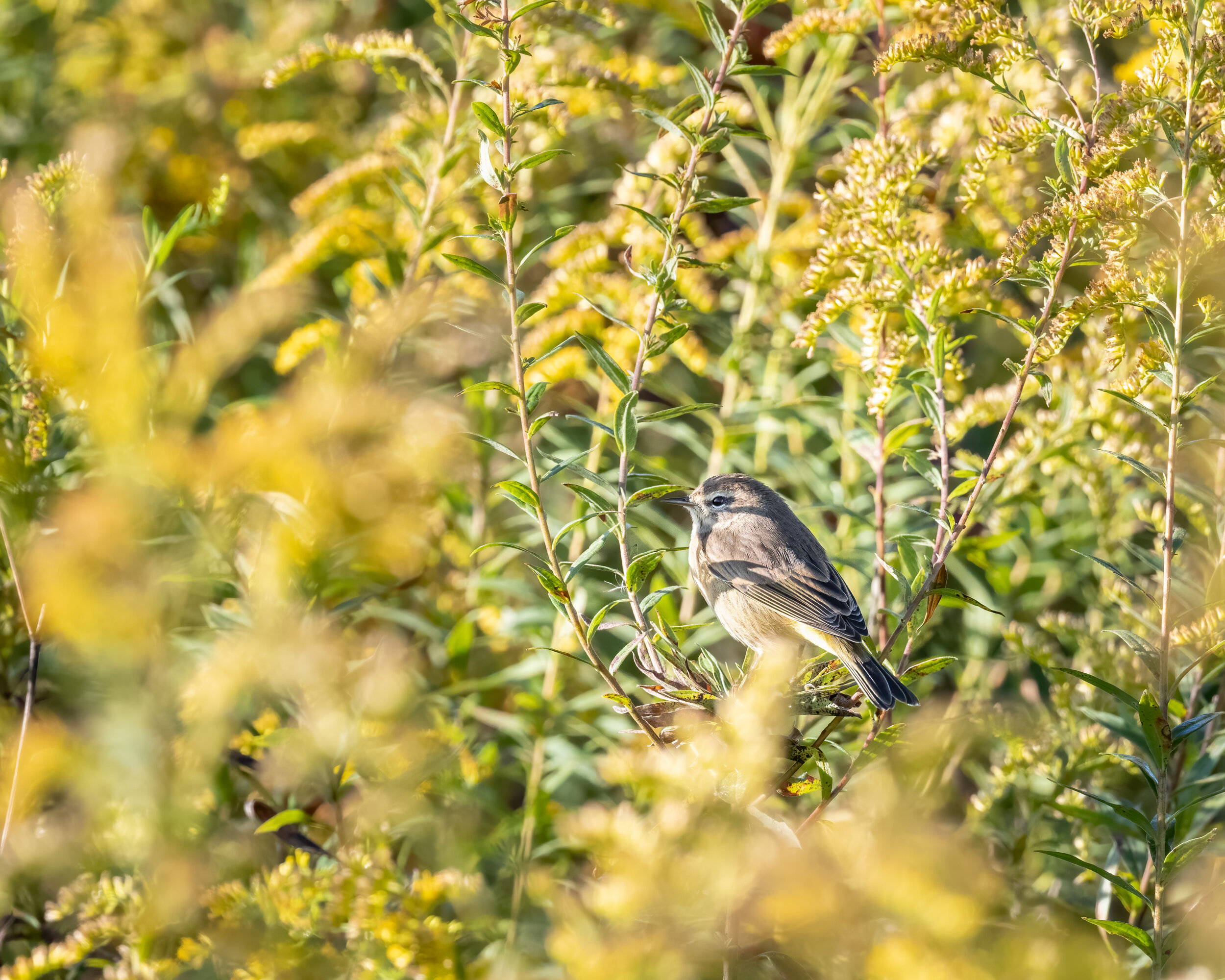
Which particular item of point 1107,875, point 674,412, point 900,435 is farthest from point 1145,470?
point 674,412

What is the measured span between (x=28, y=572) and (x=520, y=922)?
1341mm

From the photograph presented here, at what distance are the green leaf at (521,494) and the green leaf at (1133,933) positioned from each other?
3.37ft

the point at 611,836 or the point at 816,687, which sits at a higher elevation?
the point at 611,836

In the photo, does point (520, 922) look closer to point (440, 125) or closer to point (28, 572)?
point (28, 572)

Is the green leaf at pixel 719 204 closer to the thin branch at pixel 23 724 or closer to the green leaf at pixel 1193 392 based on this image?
the green leaf at pixel 1193 392

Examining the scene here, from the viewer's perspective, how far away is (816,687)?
1582 mm

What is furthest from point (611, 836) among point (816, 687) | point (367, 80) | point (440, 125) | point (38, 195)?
point (367, 80)

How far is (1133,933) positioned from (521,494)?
1176mm

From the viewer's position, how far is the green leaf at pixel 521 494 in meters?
1.38

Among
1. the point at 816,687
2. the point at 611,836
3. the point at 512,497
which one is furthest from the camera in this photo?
the point at 816,687

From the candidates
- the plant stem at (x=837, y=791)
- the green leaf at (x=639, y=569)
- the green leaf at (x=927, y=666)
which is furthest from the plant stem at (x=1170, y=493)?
the green leaf at (x=639, y=569)

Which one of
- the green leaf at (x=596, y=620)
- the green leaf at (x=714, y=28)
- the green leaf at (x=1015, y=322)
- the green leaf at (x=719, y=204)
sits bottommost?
the green leaf at (x=596, y=620)

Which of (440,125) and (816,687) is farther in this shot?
(440,125)

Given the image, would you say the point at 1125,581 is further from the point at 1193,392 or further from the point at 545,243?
the point at 545,243
